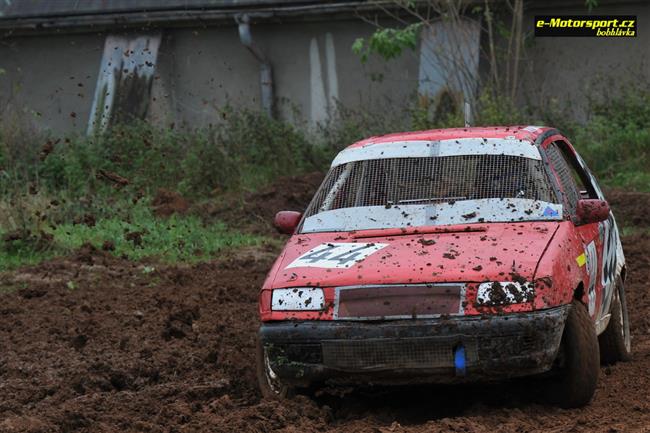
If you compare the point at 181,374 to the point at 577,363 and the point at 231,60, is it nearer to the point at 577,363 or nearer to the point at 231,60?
the point at 577,363

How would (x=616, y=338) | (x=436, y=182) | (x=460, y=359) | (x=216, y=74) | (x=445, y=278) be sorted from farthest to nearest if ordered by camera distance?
(x=216, y=74)
(x=616, y=338)
(x=436, y=182)
(x=445, y=278)
(x=460, y=359)

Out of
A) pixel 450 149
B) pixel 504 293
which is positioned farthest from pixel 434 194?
pixel 504 293

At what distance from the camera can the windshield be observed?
7.46 metres

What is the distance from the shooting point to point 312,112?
69.8 feet

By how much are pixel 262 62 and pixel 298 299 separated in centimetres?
1507

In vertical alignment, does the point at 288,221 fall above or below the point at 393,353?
above

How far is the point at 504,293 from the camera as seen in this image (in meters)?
6.35

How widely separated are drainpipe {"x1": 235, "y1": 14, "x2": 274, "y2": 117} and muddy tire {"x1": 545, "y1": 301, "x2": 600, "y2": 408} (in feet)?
48.0

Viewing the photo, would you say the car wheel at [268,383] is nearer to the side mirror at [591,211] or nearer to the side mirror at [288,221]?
the side mirror at [288,221]

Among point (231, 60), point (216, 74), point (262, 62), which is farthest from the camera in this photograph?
point (216, 74)

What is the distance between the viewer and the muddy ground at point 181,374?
21.1 feet

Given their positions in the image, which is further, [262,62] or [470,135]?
[262,62]

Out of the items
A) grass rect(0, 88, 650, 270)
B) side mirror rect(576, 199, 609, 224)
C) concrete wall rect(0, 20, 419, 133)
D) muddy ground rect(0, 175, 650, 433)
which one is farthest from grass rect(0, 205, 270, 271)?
side mirror rect(576, 199, 609, 224)

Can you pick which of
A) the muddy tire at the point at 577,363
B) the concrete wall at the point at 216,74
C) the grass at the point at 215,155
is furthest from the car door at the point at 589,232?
the concrete wall at the point at 216,74
